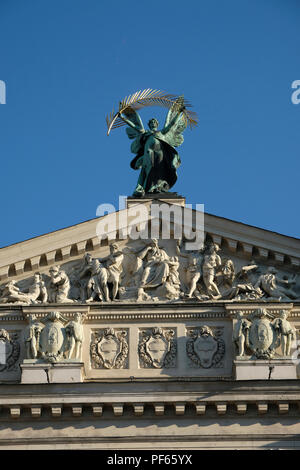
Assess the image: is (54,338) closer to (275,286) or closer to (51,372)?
(51,372)

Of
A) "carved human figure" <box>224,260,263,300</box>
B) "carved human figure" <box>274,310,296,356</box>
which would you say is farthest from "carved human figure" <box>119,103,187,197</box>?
"carved human figure" <box>274,310,296,356</box>

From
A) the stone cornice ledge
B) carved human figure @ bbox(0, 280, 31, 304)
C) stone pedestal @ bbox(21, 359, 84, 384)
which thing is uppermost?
carved human figure @ bbox(0, 280, 31, 304)

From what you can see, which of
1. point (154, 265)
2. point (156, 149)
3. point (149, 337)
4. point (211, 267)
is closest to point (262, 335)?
point (211, 267)

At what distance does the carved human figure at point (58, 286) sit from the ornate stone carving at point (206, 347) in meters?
3.06

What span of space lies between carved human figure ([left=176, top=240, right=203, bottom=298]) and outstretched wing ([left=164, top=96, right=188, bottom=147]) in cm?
379

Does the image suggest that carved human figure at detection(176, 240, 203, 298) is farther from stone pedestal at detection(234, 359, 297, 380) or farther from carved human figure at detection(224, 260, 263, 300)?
stone pedestal at detection(234, 359, 297, 380)

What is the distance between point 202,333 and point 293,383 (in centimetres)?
250

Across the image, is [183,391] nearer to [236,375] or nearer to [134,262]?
[236,375]

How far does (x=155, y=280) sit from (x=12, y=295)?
337cm

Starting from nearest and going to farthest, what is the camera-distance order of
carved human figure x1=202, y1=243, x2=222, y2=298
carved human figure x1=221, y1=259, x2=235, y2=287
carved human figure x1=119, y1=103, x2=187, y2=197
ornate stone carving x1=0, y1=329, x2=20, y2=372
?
ornate stone carving x1=0, y1=329, x2=20, y2=372 < carved human figure x1=202, y1=243, x2=222, y2=298 < carved human figure x1=221, y1=259, x2=235, y2=287 < carved human figure x1=119, y1=103, x2=187, y2=197

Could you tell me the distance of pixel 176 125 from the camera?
3388 cm

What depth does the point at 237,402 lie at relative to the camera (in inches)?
1119

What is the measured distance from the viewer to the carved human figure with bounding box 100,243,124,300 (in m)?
30.5
